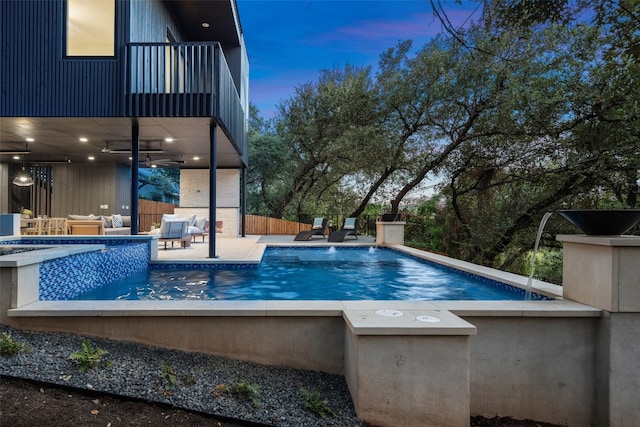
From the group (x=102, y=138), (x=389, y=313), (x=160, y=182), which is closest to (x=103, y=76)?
(x=102, y=138)

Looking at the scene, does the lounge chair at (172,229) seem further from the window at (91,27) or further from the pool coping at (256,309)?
the pool coping at (256,309)

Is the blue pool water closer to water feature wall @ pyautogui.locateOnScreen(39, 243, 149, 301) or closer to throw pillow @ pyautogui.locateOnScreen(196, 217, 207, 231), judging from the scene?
water feature wall @ pyautogui.locateOnScreen(39, 243, 149, 301)

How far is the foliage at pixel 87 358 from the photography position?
2340 mm

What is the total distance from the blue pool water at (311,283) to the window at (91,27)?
4.04m

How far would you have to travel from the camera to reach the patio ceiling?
7.00 meters

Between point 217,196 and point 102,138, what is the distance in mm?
5464

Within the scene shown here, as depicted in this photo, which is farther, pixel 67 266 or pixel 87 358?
pixel 67 266

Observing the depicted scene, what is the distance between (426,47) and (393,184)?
16.9 feet

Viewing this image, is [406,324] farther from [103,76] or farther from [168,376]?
[103,76]

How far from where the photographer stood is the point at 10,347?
2.45 meters

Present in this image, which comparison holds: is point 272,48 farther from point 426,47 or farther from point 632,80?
point 632,80

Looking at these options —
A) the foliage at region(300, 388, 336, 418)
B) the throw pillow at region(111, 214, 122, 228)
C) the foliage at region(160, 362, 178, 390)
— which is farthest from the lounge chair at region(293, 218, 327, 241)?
the foliage at region(300, 388, 336, 418)

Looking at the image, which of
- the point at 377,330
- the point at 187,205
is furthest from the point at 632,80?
the point at 187,205

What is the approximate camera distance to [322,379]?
2756 millimetres
